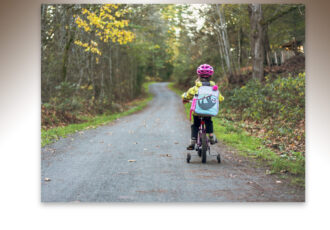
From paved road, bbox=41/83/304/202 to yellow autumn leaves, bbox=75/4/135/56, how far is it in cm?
203

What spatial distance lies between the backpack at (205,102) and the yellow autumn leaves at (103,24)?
2.03m

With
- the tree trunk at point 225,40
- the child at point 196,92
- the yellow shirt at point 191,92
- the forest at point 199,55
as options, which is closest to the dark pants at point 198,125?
the child at point 196,92

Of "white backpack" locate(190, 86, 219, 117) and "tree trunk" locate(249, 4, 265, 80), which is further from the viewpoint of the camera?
"tree trunk" locate(249, 4, 265, 80)

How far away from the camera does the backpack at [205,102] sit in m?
4.12

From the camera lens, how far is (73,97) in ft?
20.8

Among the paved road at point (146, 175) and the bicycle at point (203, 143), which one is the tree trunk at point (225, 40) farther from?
the bicycle at point (203, 143)

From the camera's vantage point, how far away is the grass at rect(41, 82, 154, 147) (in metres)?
4.72

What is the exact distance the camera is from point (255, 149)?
480 cm

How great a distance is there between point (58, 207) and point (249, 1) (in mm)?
3794

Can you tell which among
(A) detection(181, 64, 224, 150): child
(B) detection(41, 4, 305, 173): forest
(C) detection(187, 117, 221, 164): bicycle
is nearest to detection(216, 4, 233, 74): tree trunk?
(B) detection(41, 4, 305, 173): forest

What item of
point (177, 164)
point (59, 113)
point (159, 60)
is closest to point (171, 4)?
point (159, 60)

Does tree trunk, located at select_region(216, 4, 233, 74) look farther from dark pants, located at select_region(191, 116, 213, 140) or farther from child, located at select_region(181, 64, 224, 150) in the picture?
dark pants, located at select_region(191, 116, 213, 140)

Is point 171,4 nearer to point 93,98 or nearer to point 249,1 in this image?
point 249,1

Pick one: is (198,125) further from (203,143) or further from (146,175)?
(146,175)
